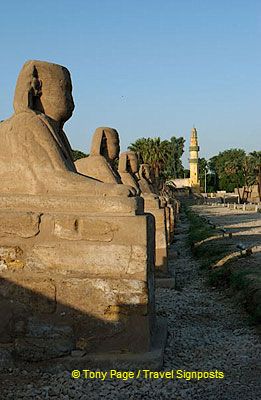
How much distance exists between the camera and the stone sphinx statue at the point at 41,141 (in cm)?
431

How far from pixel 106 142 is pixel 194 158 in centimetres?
6047

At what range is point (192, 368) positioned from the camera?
13.2 ft

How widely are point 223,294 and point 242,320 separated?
1.54 m

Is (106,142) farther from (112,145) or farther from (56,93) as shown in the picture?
(56,93)

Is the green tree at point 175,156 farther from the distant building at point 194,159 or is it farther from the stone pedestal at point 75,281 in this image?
the stone pedestal at point 75,281

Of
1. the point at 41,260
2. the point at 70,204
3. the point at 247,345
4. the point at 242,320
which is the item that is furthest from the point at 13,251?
the point at 242,320

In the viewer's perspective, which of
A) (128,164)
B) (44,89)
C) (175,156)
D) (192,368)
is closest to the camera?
(192,368)

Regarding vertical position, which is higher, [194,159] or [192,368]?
[194,159]

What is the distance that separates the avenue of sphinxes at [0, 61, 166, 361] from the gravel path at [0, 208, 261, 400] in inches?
12.3

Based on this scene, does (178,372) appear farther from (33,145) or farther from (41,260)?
(33,145)

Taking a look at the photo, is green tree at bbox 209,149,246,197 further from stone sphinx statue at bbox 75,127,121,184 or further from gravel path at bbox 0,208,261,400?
gravel path at bbox 0,208,261,400

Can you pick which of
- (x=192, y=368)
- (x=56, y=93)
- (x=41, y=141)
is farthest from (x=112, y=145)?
(x=192, y=368)

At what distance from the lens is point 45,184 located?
14.2 feet

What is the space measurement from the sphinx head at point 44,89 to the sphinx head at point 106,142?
8.48ft
